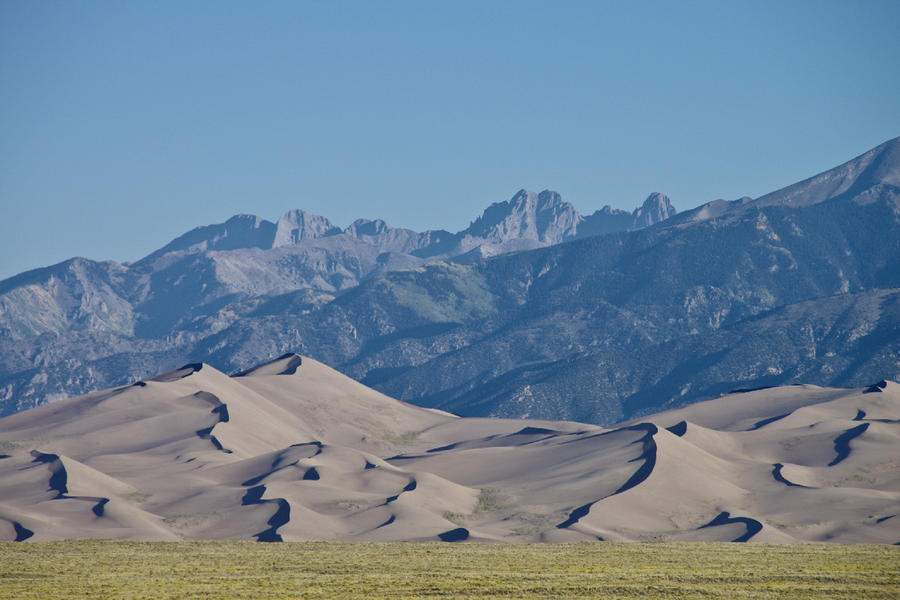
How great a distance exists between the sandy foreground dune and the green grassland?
3741cm

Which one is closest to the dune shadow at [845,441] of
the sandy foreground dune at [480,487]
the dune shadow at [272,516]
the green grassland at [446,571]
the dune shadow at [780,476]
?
the sandy foreground dune at [480,487]

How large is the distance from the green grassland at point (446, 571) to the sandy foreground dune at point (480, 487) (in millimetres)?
37405

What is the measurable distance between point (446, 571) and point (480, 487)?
9477cm

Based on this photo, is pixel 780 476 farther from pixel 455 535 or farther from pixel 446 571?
pixel 446 571

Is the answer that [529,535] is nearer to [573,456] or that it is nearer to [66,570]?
[573,456]

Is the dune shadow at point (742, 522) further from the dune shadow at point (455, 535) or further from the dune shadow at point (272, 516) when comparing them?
the dune shadow at point (272, 516)

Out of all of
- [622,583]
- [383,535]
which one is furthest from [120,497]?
[622,583]

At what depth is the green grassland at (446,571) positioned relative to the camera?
60.8 meters

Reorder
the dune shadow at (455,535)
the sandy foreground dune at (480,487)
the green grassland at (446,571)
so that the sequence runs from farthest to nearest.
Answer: the sandy foreground dune at (480,487)
the dune shadow at (455,535)
the green grassland at (446,571)

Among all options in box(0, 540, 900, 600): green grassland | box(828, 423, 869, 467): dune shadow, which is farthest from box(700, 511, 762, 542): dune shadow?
box(828, 423, 869, 467): dune shadow

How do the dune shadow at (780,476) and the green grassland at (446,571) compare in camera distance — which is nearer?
the green grassland at (446,571)

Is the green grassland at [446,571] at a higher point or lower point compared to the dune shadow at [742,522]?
higher

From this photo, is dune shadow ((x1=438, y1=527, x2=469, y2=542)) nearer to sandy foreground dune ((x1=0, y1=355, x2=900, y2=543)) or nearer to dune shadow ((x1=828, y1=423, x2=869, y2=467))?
sandy foreground dune ((x1=0, y1=355, x2=900, y2=543))

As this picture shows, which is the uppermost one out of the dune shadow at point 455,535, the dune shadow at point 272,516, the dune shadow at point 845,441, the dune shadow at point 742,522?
the dune shadow at point 272,516
